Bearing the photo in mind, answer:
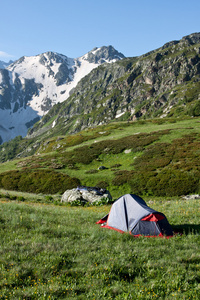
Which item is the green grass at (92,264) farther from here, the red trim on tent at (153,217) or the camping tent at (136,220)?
the red trim on tent at (153,217)

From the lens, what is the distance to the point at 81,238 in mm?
9750

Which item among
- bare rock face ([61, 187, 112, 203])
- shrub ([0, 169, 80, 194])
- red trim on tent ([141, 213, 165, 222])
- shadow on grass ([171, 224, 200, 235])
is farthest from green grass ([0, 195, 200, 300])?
shrub ([0, 169, 80, 194])

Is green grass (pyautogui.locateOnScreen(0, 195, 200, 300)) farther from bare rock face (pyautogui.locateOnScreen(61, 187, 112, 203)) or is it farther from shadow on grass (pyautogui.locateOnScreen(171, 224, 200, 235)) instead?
bare rock face (pyautogui.locateOnScreen(61, 187, 112, 203))

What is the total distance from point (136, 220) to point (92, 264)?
4548 millimetres

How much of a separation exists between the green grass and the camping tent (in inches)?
32.1

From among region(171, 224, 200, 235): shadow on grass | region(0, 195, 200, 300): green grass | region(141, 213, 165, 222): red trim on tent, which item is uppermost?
region(141, 213, 165, 222): red trim on tent

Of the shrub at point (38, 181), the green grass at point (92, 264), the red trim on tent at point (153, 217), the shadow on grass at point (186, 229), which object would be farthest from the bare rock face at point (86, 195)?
the green grass at point (92, 264)

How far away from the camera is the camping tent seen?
10.7 m

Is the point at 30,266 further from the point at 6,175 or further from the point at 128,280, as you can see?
the point at 6,175

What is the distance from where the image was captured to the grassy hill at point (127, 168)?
3114cm

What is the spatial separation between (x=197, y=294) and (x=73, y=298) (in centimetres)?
372

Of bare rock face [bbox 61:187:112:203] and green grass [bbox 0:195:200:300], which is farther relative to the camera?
bare rock face [bbox 61:187:112:203]

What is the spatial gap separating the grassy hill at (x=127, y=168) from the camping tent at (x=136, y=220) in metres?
18.4

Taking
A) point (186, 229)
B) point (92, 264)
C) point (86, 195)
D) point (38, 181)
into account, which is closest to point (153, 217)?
point (186, 229)
